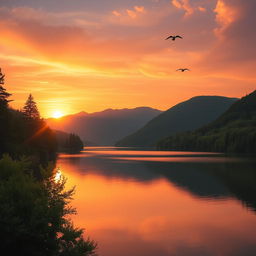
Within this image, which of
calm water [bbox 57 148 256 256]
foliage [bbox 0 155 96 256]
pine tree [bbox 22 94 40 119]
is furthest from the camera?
pine tree [bbox 22 94 40 119]

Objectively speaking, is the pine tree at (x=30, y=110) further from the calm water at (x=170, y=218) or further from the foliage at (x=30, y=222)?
the foliage at (x=30, y=222)

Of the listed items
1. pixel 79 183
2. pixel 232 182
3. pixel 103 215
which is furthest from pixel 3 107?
pixel 232 182

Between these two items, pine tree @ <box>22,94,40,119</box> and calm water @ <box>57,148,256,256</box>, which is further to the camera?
pine tree @ <box>22,94,40,119</box>

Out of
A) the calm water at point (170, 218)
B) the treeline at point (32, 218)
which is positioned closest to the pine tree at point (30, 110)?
the calm water at point (170, 218)

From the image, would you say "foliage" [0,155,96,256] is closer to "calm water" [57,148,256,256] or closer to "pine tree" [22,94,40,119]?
"calm water" [57,148,256,256]

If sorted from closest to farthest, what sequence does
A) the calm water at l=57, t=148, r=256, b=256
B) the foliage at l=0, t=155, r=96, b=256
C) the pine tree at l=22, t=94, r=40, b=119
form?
1. the foliage at l=0, t=155, r=96, b=256
2. the calm water at l=57, t=148, r=256, b=256
3. the pine tree at l=22, t=94, r=40, b=119

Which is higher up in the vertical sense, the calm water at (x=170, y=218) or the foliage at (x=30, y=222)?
the foliage at (x=30, y=222)

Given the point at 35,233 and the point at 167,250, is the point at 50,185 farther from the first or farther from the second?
the point at 167,250

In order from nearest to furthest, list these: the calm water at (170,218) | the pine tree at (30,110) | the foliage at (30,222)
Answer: the foliage at (30,222) → the calm water at (170,218) → the pine tree at (30,110)

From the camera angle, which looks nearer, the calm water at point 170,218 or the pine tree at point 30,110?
the calm water at point 170,218

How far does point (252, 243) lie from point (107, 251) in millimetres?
12016

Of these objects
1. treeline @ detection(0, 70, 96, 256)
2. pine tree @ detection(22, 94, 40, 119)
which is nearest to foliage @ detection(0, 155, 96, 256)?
treeline @ detection(0, 70, 96, 256)

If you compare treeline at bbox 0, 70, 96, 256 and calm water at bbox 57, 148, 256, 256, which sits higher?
treeline at bbox 0, 70, 96, 256

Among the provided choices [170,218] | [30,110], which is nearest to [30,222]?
[170,218]
